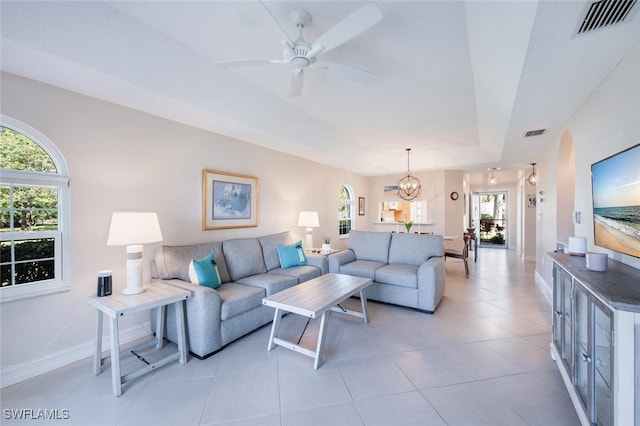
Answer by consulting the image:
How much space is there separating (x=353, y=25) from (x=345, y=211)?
18.3 feet

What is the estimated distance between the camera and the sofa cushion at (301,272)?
11.4ft

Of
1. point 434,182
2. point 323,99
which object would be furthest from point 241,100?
point 434,182

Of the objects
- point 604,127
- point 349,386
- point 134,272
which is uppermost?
point 604,127

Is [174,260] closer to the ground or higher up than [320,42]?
closer to the ground

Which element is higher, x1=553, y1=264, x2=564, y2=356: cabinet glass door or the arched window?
the arched window

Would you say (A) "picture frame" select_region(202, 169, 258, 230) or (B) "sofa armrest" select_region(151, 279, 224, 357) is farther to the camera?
(A) "picture frame" select_region(202, 169, 258, 230)

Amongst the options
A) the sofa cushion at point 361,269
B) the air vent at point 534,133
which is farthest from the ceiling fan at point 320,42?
the air vent at point 534,133

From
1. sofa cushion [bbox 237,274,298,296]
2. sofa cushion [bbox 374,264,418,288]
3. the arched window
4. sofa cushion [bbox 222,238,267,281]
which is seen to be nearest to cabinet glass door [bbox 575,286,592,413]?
sofa cushion [bbox 374,264,418,288]

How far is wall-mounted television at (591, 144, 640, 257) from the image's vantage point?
1546 millimetres

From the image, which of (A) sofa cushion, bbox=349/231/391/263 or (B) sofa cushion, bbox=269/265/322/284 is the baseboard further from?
(A) sofa cushion, bbox=349/231/391/263

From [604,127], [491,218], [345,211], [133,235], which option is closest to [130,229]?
[133,235]

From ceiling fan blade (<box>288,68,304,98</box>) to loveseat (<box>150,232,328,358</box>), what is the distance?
1.97 metres

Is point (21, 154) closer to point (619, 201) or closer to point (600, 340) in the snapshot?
point (600, 340)

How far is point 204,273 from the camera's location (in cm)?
272
